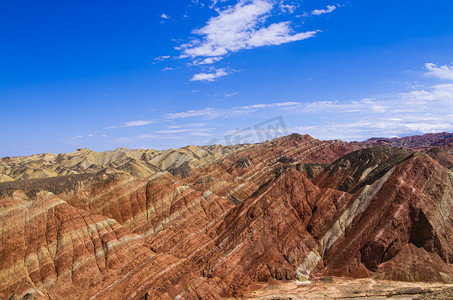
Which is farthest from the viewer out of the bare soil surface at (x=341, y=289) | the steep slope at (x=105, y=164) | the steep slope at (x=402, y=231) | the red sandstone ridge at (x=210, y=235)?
the steep slope at (x=105, y=164)

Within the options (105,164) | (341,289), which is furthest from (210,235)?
(105,164)

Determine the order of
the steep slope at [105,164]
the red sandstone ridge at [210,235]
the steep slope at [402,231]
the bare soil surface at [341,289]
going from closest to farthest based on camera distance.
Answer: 1. the bare soil surface at [341,289]
2. the red sandstone ridge at [210,235]
3. the steep slope at [402,231]
4. the steep slope at [105,164]

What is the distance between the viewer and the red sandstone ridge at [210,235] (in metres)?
43.2

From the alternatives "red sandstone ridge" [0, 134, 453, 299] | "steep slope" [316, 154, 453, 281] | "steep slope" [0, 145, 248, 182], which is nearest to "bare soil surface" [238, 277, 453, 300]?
"red sandstone ridge" [0, 134, 453, 299]

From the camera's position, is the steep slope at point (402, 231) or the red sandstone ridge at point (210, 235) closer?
the red sandstone ridge at point (210, 235)

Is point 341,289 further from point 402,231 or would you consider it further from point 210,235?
point 210,235

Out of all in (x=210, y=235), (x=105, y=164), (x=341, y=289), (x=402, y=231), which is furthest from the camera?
(x=105, y=164)

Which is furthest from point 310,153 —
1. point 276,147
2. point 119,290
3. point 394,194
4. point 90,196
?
point 119,290

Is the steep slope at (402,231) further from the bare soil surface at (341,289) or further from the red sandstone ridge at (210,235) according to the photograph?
the bare soil surface at (341,289)

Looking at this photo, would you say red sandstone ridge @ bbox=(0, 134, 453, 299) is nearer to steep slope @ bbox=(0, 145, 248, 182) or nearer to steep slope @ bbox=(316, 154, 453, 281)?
steep slope @ bbox=(316, 154, 453, 281)

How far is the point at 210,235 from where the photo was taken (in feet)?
187

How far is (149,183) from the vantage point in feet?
220

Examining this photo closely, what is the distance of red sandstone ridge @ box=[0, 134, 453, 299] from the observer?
142ft

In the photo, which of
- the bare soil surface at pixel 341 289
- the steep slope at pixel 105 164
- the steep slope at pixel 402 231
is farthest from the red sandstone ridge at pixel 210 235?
the steep slope at pixel 105 164
